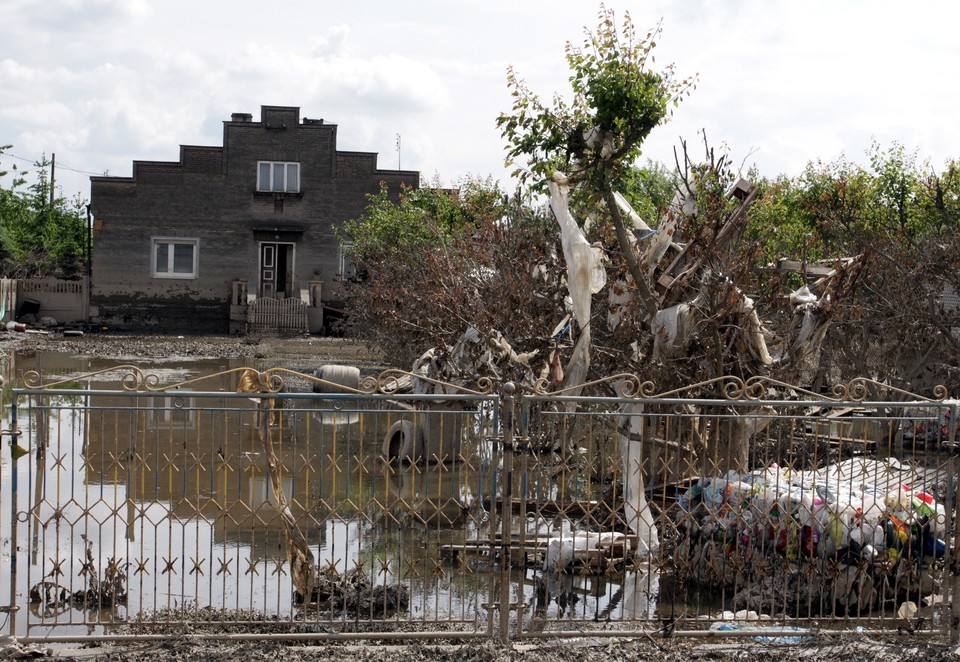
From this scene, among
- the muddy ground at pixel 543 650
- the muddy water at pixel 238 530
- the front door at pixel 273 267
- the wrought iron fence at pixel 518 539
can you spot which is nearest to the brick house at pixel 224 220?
the front door at pixel 273 267

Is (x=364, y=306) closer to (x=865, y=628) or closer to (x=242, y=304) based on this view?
(x=242, y=304)

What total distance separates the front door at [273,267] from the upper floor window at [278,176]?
2120 mm

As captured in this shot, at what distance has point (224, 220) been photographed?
1554 inches

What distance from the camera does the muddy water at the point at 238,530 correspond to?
611cm

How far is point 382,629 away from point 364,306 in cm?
1748

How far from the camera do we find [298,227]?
130 ft

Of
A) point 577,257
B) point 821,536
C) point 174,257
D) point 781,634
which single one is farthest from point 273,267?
point 781,634

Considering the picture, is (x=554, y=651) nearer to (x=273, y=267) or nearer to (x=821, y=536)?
Answer: (x=821, y=536)

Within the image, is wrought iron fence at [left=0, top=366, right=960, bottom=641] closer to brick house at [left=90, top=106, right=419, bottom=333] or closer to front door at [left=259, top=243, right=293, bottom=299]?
brick house at [left=90, top=106, right=419, bottom=333]

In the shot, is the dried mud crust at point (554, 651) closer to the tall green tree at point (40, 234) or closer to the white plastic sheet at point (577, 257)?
the white plastic sheet at point (577, 257)

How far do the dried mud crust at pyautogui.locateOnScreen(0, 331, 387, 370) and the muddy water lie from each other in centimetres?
1307

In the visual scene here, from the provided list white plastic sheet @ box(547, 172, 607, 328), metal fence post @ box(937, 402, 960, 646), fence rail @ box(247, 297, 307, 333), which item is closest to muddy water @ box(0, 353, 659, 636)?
white plastic sheet @ box(547, 172, 607, 328)

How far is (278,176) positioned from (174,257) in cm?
492

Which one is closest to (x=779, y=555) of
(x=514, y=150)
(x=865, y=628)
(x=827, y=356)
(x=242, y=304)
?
(x=865, y=628)
